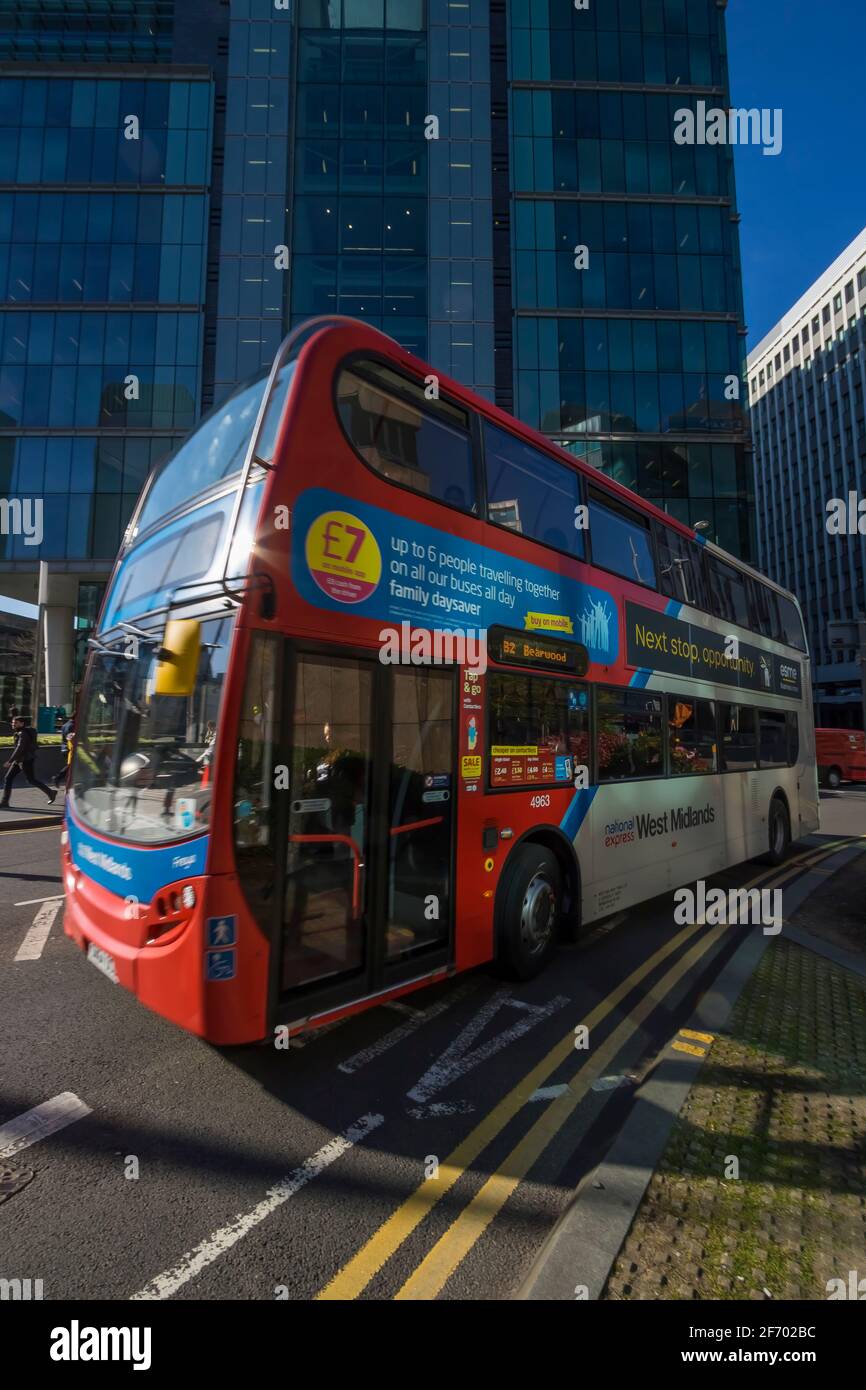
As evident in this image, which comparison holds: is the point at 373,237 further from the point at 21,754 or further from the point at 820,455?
the point at 820,455

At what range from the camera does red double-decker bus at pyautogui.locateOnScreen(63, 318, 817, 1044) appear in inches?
133

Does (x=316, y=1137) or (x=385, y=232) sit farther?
(x=385, y=232)

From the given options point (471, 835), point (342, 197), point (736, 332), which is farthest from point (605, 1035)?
point (342, 197)

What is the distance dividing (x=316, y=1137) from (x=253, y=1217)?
59 cm

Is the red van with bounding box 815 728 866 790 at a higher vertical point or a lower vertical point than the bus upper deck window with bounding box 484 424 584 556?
lower

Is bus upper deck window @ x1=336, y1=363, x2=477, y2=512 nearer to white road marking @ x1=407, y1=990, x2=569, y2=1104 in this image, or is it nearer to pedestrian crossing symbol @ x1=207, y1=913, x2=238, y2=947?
pedestrian crossing symbol @ x1=207, y1=913, x2=238, y2=947

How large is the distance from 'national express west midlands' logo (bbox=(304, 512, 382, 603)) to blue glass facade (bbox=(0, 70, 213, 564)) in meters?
34.9

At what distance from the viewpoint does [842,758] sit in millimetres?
26406

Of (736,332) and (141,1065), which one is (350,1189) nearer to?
(141,1065)

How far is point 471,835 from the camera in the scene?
476cm

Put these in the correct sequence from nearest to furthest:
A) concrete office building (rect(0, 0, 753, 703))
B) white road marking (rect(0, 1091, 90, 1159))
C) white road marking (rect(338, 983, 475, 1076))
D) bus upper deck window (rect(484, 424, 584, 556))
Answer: white road marking (rect(0, 1091, 90, 1159))
white road marking (rect(338, 983, 475, 1076))
bus upper deck window (rect(484, 424, 584, 556))
concrete office building (rect(0, 0, 753, 703))

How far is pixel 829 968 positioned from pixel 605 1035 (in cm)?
266

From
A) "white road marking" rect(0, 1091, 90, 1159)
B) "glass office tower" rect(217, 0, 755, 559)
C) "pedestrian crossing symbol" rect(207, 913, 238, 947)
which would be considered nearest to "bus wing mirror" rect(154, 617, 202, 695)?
"pedestrian crossing symbol" rect(207, 913, 238, 947)

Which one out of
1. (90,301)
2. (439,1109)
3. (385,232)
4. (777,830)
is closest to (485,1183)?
(439,1109)
